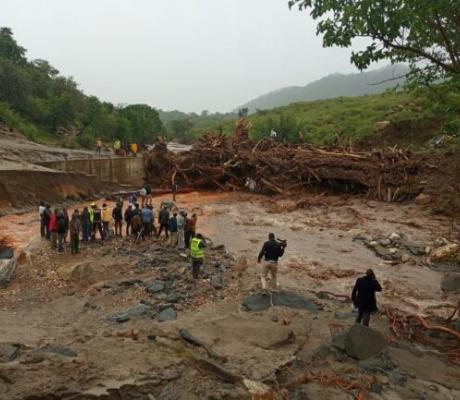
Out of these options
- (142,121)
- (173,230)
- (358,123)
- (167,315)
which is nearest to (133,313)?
(167,315)

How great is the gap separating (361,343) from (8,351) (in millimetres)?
5332

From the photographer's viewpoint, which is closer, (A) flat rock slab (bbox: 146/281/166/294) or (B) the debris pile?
(A) flat rock slab (bbox: 146/281/166/294)

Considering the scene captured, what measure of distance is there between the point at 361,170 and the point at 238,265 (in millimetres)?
14780

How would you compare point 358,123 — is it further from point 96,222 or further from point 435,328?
point 435,328

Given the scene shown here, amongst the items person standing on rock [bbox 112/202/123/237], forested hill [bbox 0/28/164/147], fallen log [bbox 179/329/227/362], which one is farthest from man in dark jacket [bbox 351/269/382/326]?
forested hill [bbox 0/28/164/147]

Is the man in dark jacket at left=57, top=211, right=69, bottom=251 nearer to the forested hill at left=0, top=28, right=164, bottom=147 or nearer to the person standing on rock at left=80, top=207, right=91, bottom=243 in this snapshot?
the person standing on rock at left=80, top=207, right=91, bottom=243

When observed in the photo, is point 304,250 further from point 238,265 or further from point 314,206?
point 314,206

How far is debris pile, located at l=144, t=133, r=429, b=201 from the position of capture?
23.6 meters

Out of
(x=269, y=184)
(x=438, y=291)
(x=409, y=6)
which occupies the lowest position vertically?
(x=438, y=291)

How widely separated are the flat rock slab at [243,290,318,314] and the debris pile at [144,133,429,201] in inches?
585

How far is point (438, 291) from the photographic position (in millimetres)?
11398

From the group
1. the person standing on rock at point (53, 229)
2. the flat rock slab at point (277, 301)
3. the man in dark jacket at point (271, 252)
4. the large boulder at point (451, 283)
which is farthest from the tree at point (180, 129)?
the flat rock slab at point (277, 301)

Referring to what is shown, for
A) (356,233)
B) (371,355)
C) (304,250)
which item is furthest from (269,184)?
(371,355)

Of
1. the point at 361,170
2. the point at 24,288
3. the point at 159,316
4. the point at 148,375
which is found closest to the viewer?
the point at 148,375
